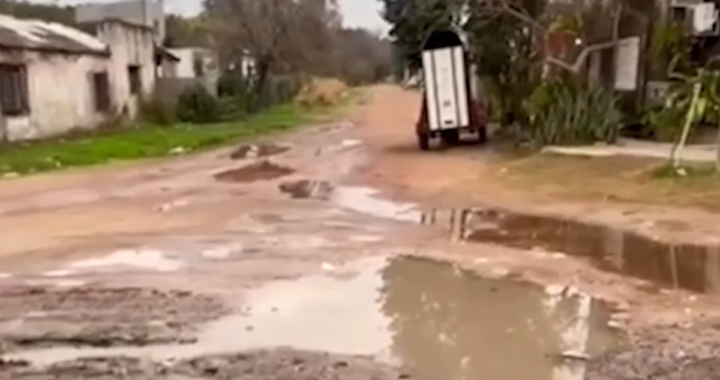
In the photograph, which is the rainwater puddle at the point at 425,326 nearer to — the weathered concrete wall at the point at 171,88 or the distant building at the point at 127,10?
the weathered concrete wall at the point at 171,88

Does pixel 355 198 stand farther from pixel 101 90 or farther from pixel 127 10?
pixel 127 10

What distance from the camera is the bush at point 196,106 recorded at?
37.2m

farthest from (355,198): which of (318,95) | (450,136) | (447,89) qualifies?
(318,95)

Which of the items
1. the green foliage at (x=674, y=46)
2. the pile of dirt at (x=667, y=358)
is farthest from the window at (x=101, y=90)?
the pile of dirt at (x=667, y=358)

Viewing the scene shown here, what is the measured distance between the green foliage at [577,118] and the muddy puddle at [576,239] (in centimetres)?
729

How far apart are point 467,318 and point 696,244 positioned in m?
4.32

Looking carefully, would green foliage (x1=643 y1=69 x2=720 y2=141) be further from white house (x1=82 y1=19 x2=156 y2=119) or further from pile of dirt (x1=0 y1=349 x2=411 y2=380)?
white house (x1=82 y1=19 x2=156 y2=119)

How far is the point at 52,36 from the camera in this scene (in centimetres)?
2986

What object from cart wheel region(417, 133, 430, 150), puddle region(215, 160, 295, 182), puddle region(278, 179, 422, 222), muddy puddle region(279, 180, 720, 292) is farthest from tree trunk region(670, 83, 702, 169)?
cart wheel region(417, 133, 430, 150)

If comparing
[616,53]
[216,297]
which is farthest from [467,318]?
[616,53]

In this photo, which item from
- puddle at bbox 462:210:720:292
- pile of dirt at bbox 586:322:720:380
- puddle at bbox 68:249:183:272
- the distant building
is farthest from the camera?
the distant building

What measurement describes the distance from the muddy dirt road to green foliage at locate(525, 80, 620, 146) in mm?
5064

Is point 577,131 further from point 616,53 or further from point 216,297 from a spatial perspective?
point 216,297

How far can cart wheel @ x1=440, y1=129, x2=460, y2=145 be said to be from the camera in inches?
980
